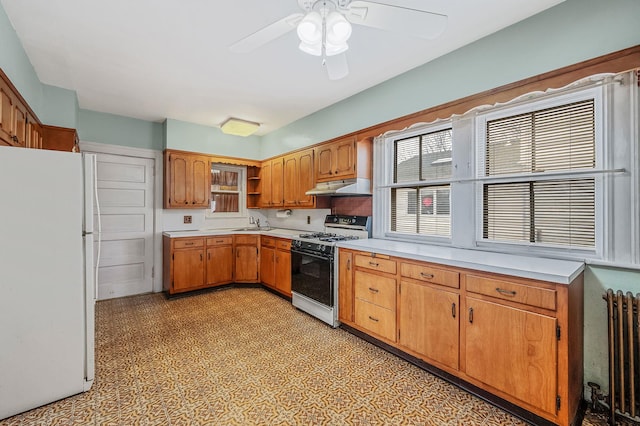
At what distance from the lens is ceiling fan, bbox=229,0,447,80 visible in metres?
1.57

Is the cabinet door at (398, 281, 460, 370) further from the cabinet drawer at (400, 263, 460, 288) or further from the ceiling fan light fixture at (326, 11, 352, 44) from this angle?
the ceiling fan light fixture at (326, 11, 352, 44)

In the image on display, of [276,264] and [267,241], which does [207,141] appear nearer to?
[267,241]

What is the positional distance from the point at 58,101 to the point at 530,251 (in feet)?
17.0

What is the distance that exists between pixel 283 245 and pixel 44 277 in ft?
8.83

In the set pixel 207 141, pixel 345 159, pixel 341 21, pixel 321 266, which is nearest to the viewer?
pixel 341 21

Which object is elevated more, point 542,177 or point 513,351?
point 542,177

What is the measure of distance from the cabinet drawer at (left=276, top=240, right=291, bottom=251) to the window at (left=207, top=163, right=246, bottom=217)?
63.9 inches

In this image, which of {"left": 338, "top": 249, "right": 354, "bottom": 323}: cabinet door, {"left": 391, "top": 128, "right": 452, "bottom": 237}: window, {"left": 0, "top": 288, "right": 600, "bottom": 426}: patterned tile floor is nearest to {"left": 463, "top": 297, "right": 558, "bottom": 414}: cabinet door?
{"left": 0, "top": 288, "right": 600, "bottom": 426}: patterned tile floor

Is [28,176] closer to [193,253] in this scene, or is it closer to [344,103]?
[193,253]

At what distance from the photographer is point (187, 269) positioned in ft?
14.5

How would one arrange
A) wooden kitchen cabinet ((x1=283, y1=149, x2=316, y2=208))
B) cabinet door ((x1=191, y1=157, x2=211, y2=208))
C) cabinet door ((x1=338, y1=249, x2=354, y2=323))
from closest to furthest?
cabinet door ((x1=338, y1=249, x2=354, y2=323)) < wooden kitchen cabinet ((x1=283, y1=149, x2=316, y2=208)) < cabinet door ((x1=191, y1=157, x2=211, y2=208))

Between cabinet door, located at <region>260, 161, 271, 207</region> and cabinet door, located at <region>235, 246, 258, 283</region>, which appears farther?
cabinet door, located at <region>260, 161, 271, 207</region>

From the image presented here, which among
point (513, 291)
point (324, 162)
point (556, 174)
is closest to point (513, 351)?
point (513, 291)

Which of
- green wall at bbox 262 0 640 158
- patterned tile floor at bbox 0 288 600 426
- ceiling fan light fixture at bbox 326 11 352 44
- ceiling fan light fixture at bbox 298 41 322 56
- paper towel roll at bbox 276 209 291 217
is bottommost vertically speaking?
patterned tile floor at bbox 0 288 600 426
